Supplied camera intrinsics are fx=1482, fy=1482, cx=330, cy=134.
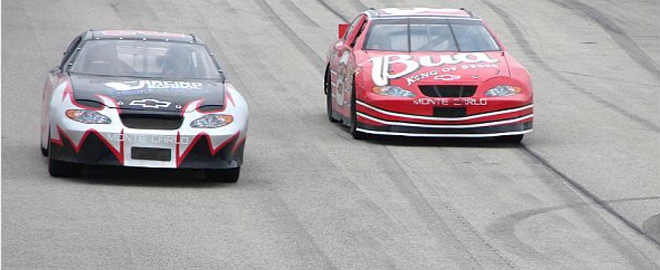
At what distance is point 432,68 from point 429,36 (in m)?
1.15

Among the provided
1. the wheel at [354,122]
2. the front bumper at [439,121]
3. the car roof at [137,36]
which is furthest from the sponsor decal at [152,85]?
the wheel at [354,122]

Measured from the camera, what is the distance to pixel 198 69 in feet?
44.6

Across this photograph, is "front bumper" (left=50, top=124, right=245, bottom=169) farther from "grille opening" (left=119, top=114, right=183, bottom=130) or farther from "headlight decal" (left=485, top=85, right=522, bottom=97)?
"headlight decal" (left=485, top=85, right=522, bottom=97)

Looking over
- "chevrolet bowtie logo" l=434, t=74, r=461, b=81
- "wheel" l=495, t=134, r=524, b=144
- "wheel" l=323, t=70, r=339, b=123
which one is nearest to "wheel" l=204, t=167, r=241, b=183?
"chevrolet bowtie logo" l=434, t=74, r=461, b=81

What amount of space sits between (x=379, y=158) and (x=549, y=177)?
69.9 inches

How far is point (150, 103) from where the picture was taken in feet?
40.2

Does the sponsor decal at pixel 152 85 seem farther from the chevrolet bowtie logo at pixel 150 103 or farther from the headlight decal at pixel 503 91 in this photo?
the headlight decal at pixel 503 91

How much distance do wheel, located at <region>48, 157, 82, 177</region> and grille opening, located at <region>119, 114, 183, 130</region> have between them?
1.87 ft

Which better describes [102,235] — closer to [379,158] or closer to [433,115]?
[379,158]

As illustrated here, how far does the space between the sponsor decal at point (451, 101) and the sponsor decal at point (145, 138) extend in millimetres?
3957

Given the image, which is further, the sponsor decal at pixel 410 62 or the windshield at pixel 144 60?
the sponsor decal at pixel 410 62

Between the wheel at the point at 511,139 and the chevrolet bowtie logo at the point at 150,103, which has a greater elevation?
the chevrolet bowtie logo at the point at 150,103

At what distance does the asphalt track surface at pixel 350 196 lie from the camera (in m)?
9.74

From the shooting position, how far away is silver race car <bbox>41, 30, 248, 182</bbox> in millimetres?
12008
